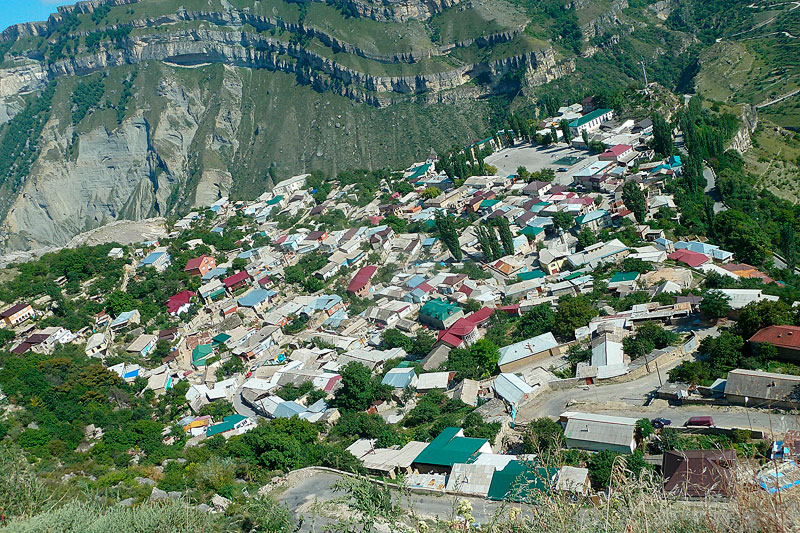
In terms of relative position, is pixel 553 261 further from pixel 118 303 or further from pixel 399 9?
pixel 399 9

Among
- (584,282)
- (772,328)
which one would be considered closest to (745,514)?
(772,328)

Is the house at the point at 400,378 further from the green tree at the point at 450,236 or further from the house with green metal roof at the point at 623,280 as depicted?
the green tree at the point at 450,236

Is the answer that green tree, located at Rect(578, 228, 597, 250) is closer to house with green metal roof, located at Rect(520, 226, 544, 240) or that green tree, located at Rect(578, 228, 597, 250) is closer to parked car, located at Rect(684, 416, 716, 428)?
house with green metal roof, located at Rect(520, 226, 544, 240)

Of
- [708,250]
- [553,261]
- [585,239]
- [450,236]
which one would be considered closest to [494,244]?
[450,236]

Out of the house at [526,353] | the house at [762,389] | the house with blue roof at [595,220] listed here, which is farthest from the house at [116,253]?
the house at [762,389]

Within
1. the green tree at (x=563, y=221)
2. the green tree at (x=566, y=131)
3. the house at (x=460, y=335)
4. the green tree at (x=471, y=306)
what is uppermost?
the green tree at (x=566, y=131)

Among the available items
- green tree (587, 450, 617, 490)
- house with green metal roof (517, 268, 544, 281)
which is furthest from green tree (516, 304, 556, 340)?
green tree (587, 450, 617, 490)
